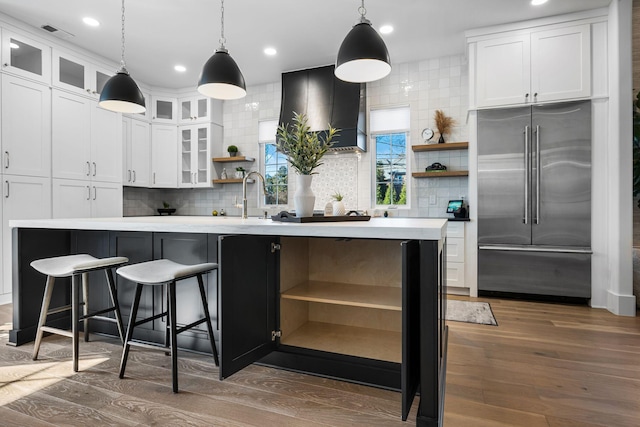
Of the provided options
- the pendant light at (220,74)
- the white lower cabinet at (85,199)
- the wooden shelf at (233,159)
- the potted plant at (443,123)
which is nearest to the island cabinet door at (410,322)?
the pendant light at (220,74)

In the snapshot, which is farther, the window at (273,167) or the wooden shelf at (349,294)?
the window at (273,167)

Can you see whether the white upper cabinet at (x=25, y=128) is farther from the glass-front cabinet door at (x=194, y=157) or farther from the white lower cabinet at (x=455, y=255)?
the white lower cabinet at (x=455, y=255)

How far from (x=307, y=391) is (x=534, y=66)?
153 inches

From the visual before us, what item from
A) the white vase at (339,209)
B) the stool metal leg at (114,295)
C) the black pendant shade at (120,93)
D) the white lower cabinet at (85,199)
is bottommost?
the stool metal leg at (114,295)

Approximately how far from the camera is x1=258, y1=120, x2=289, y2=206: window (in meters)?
5.77

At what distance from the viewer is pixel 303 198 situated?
2.08 m

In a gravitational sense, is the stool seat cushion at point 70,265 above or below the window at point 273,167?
below

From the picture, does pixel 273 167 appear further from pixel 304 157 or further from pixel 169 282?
pixel 169 282

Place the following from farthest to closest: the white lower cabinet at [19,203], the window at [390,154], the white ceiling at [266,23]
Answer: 1. the window at [390,154]
2. the white lower cabinet at [19,203]
3. the white ceiling at [266,23]

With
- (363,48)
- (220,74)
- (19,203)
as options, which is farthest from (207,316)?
(19,203)

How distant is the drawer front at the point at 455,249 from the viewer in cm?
404

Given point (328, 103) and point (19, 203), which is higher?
point (328, 103)

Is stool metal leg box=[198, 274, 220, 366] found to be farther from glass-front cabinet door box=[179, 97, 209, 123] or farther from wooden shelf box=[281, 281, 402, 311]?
glass-front cabinet door box=[179, 97, 209, 123]

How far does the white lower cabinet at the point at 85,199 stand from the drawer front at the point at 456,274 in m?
4.47
